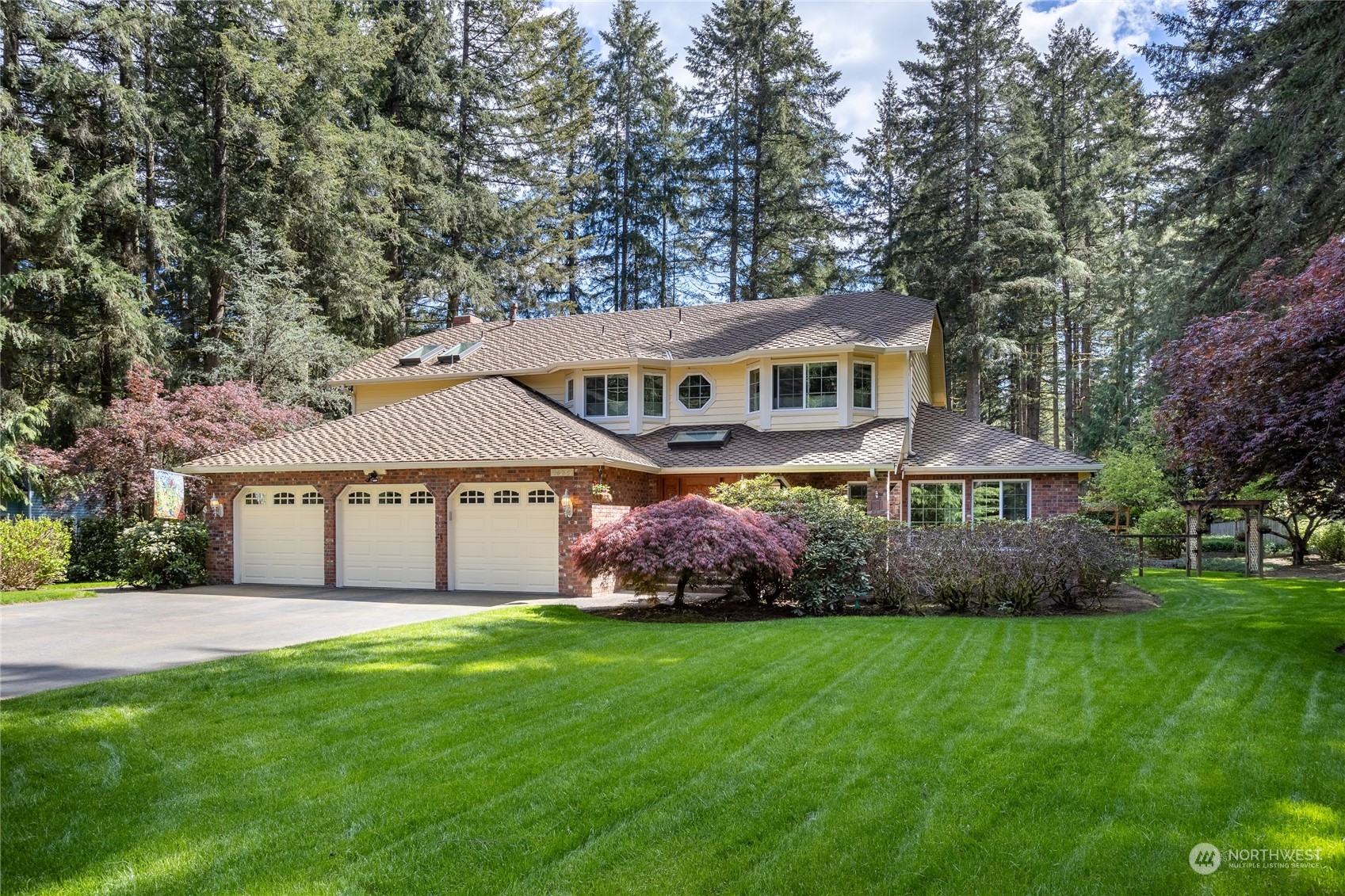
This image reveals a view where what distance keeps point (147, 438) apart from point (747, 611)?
49.3 ft

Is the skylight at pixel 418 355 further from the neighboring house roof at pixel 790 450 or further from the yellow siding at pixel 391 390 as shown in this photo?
the neighboring house roof at pixel 790 450

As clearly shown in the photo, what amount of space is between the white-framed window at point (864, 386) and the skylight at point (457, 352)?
10.8 meters

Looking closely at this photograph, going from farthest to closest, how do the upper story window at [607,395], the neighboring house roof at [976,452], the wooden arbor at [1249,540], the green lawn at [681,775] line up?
1. the upper story window at [607,395]
2. the wooden arbor at [1249,540]
3. the neighboring house roof at [976,452]
4. the green lawn at [681,775]

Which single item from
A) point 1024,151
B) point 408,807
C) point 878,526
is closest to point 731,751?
point 408,807

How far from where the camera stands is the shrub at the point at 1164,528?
2361 cm

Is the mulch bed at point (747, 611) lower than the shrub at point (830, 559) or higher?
lower

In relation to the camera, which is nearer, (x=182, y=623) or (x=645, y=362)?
(x=182, y=623)

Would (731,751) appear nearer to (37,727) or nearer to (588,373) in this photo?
(37,727)

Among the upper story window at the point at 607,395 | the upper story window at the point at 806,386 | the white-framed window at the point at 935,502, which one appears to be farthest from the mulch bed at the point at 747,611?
the upper story window at the point at 607,395

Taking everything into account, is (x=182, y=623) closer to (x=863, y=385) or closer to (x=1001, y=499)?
(x=863, y=385)

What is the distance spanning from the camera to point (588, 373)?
1867cm

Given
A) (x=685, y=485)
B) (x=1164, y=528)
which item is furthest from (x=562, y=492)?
(x=1164, y=528)

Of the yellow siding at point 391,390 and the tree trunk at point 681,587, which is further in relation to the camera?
the yellow siding at point 391,390

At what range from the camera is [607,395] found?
1866 cm
